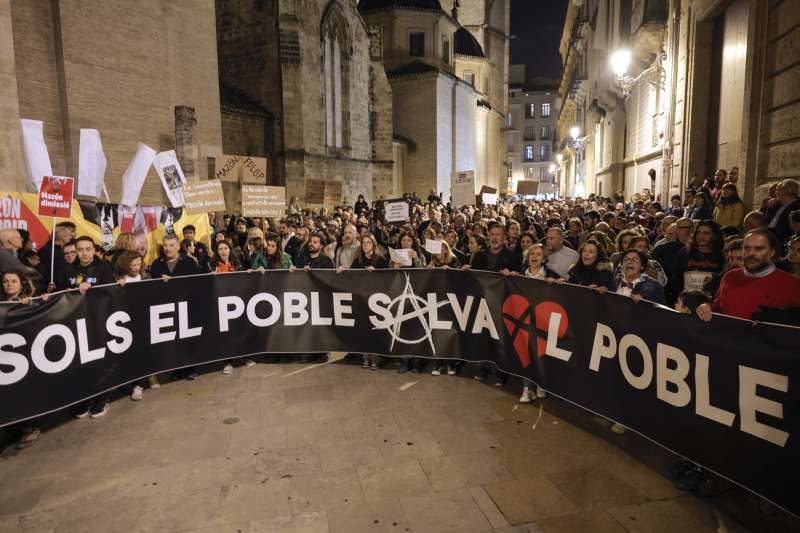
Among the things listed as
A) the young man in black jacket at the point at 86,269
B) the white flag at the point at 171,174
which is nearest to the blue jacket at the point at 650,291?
the young man in black jacket at the point at 86,269

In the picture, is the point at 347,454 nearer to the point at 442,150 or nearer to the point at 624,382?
the point at 624,382

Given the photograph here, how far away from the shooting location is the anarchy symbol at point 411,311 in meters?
6.75

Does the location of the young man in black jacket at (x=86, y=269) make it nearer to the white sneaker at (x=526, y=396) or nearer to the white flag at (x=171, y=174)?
the white flag at (x=171, y=174)

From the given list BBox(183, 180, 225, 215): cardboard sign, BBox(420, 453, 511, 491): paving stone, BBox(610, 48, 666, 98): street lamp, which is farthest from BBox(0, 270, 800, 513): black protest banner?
BBox(610, 48, 666, 98): street lamp

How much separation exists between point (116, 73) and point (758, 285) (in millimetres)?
16202

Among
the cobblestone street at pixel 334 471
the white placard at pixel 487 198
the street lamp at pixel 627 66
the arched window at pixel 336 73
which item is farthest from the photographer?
the arched window at pixel 336 73

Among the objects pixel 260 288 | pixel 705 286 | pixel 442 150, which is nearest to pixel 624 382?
pixel 705 286

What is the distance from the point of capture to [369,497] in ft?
13.2

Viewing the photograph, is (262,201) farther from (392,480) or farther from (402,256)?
(392,480)

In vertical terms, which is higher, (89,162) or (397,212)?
(89,162)

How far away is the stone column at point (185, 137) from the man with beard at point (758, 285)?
1560 centimetres

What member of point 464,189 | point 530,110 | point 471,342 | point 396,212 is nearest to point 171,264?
point 471,342

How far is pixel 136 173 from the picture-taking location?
28.0ft

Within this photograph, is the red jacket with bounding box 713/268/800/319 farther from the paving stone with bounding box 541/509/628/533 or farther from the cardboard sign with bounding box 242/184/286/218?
the cardboard sign with bounding box 242/184/286/218
